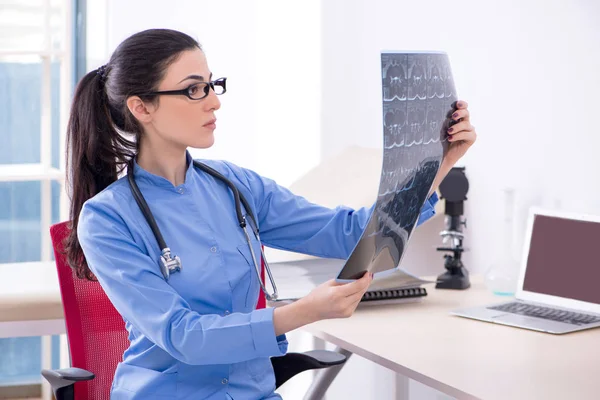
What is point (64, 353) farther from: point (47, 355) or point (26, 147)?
point (26, 147)

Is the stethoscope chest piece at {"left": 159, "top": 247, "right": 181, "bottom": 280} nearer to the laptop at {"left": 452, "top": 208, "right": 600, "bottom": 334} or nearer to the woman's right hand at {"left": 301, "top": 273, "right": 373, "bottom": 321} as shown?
the woman's right hand at {"left": 301, "top": 273, "right": 373, "bottom": 321}

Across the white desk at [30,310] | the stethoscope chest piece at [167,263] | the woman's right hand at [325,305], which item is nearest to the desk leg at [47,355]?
the white desk at [30,310]

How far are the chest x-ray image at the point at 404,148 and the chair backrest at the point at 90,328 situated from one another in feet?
1.56

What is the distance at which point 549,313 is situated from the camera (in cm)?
193

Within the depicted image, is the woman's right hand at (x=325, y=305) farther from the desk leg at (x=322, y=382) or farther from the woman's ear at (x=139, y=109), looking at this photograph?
Result: the desk leg at (x=322, y=382)

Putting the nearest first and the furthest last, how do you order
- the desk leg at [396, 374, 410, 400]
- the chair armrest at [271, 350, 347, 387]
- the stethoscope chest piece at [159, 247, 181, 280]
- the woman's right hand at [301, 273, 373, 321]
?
the woman's right hand at [301, 273, 373, 321], the stethoscope chest piece at [159, 247, 181, 280], the chair armrest at [271, 350, 347, 387], the desk leg at [396, 374, 410, 400]

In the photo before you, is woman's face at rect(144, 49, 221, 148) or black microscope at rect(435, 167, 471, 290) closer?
woman's face at rect(144, 49, 221, 148)

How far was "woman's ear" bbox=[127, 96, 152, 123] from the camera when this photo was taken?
149 cm

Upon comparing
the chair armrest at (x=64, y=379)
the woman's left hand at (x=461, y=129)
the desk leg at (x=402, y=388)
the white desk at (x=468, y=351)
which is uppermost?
the woman's left hand at (x=461, y=129)

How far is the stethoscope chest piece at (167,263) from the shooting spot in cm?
142

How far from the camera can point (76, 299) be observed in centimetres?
175

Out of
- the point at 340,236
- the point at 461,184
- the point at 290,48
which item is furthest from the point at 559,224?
the point at 290,48

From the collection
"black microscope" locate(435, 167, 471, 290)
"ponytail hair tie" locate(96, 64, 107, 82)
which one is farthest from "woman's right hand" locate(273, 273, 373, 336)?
"black microscope" locate(435, 167, 471, 290)

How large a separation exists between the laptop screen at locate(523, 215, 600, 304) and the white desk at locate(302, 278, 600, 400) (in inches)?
5.0
